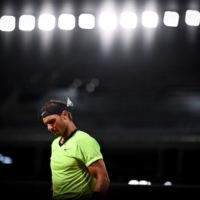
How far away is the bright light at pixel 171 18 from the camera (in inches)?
138

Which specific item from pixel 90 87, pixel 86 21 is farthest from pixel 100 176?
pixel 90 87

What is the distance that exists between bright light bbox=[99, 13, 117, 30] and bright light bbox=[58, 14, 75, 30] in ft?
0.66

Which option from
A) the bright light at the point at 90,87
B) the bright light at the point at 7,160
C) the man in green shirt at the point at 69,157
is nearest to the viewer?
the man in green shirt at the point at 69,157

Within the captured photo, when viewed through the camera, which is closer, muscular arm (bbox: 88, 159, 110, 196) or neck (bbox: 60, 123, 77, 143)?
muscular arm (bbox: 88, 159, 110, 196)

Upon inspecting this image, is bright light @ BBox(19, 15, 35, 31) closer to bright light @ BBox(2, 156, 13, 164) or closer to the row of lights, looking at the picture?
the row of lights

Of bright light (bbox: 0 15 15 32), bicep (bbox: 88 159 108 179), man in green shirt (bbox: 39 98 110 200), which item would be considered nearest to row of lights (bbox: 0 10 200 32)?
bright light (bbox: 0 15 15 32)

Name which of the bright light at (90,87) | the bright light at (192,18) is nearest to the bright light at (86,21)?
the bright light at (192,18)

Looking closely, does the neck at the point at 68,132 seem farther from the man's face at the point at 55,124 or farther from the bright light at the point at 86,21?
the bright light at the point at 86,21

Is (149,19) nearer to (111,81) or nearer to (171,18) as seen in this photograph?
(171,18)

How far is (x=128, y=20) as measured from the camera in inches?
142

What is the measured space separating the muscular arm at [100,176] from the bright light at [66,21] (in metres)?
1.77

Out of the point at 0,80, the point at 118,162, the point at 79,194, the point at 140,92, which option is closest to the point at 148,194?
the point at 79,194

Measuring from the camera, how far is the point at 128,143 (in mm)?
5031

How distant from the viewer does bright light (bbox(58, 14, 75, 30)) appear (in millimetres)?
3578
